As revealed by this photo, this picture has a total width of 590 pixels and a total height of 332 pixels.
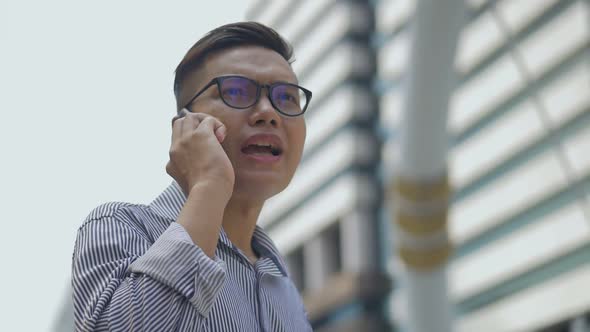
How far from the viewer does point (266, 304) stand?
1.79m

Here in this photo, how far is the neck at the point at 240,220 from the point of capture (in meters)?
1.87

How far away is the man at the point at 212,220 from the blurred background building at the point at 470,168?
8016 millimetres

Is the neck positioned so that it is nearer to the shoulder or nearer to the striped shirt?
the striped shirt

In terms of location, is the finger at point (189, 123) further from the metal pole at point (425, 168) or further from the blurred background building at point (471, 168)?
the blurred background building at point (471, 168)

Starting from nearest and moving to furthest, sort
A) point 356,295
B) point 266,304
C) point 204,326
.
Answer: point 204,326, point 266,304, point 356,295

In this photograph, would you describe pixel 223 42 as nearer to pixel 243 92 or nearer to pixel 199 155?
pixel 243 92

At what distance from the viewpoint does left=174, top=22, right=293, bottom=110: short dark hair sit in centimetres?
192

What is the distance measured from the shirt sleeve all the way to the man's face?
12.4 inches

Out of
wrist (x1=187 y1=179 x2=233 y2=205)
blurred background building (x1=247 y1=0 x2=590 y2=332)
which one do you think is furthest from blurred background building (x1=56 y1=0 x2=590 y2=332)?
wrist (x1=187 y1=179 x2=233 y2=205)

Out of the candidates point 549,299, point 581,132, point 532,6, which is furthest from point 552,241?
point 532,6

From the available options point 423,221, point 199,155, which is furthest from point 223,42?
point 423,221

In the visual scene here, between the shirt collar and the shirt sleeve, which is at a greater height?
the shirt collar

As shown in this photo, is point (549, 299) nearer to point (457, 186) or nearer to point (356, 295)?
point (457, 186)

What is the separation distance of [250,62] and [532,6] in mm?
18775
